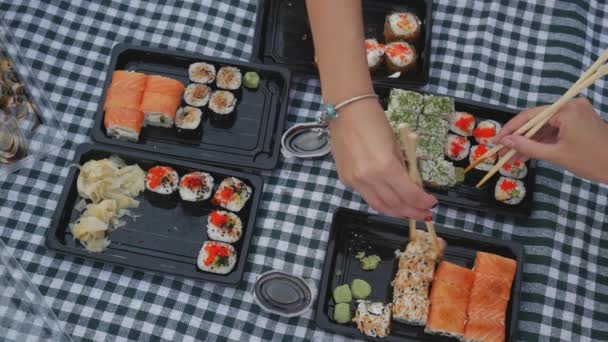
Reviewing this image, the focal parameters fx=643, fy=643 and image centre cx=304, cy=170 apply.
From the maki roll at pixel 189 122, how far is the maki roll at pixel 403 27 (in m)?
0.95

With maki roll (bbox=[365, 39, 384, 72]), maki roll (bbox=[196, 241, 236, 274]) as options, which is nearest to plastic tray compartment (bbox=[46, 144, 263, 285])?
Result: maki roll (bbox=[196, 241, 236, 274])

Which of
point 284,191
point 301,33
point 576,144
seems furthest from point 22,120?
point 576,144

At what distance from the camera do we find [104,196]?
2.68 meters

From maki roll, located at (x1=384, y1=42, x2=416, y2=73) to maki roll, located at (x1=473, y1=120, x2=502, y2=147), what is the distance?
1.37 feet

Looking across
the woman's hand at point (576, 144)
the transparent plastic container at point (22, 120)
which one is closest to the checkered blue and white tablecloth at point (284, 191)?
the transparent plastic container at point (22, 120)

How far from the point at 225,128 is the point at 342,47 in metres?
0.95

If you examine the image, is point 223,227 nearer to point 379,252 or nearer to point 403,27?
point 379,252

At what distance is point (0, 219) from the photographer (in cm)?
271

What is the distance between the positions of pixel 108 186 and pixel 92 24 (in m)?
0.89

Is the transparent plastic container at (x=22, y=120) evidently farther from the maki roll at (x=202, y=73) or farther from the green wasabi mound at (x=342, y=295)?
the green wasabi mound at (x=342, y=295)

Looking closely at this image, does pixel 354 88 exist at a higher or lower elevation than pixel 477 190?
higher

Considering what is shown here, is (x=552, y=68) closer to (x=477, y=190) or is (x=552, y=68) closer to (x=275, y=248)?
(x=477, y=190)

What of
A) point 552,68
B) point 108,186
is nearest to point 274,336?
point 108,186

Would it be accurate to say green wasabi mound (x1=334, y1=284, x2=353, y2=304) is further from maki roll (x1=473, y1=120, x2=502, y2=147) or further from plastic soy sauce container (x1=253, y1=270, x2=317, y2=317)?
maki roll (x1=473, y1=120, x2=502, y2=147)
